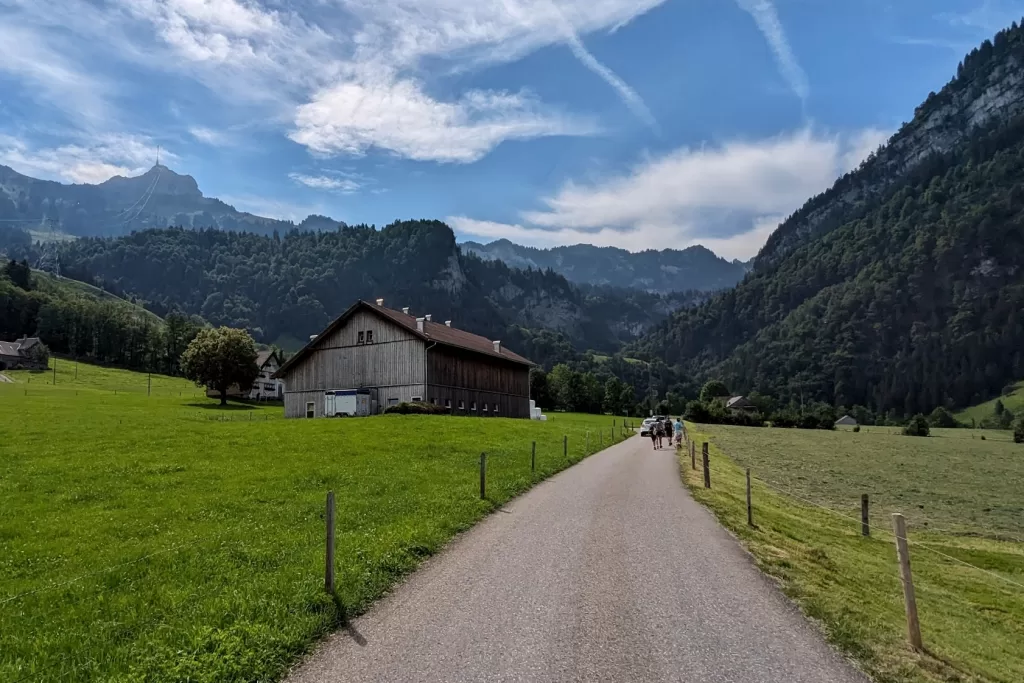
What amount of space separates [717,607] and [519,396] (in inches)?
2267

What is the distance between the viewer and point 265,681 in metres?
5.95

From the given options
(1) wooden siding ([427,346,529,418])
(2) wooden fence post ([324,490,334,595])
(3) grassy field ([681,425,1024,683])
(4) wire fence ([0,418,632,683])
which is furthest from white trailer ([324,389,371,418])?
(2) wooden fence post ([324,490,334,595])

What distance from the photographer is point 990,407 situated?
177m

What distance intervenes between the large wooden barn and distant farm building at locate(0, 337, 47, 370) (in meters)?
77.9

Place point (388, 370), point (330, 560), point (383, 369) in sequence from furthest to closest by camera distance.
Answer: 1. point (383, 369)
2. point (388, 370)
3. point (330, 560)

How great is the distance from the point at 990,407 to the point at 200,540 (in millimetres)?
221264

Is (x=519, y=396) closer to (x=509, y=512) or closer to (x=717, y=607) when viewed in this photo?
(x=509, y=512)

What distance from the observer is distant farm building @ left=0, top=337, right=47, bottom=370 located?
342 ft

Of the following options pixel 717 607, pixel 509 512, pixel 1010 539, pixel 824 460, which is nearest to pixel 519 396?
pixel 824 460

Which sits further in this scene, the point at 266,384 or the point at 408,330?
the point at 266,384

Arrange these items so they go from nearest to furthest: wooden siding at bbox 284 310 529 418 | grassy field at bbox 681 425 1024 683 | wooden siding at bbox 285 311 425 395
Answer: grassy field at bbox 681 425 1024 683
wooden siding at bbox 284 310 529 418
wooden siding at bbox 285 311 425 395

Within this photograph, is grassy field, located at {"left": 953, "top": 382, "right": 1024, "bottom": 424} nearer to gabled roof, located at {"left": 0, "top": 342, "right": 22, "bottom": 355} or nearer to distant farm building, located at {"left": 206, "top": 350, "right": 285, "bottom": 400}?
distant farm building, located at {"left": 206, "top": 350, "right": 285, "bottom": 400}

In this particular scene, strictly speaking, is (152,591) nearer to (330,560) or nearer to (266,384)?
(330,560)

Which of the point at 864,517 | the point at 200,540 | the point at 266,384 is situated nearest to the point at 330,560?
the point at 200,540
